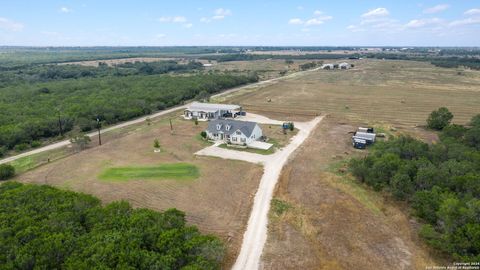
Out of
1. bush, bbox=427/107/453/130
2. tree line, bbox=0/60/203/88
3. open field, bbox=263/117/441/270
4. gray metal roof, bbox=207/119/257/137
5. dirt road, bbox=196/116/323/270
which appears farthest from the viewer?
tree line, bbox=0/60/203/88

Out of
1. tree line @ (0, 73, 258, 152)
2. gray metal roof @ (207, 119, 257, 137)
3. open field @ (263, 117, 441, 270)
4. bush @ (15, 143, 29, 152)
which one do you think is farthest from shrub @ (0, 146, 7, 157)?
open field @ (263, 117, 441, 270)

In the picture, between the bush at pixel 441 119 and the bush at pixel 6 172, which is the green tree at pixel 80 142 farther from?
the bush at pixel 441 119

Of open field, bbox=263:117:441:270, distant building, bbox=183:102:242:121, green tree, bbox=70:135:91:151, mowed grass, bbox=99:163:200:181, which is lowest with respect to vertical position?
open field, bbox=263:117:441:270

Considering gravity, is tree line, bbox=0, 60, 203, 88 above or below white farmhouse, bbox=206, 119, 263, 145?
above

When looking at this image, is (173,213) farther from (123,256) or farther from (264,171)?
(264,171)

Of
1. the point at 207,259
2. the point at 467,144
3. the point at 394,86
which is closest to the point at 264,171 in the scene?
the point at 207,259

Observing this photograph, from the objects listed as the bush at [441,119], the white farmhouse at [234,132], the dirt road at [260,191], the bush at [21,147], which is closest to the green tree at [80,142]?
the bush at [21,147]

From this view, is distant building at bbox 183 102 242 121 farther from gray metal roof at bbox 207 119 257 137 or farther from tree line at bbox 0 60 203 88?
tree line at bbox 0 60 203 88
